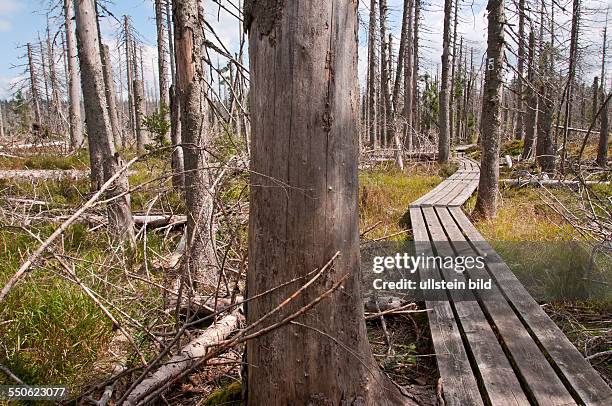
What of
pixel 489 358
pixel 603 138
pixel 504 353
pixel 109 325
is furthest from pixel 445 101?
pixel 109 325

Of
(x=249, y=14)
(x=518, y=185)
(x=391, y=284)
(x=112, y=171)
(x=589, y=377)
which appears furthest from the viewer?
(x=518, y=185)

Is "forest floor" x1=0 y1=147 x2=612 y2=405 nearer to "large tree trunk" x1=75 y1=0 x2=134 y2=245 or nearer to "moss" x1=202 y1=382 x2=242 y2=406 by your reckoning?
"moss" x1=202 y1=382 x2=242 y2=406

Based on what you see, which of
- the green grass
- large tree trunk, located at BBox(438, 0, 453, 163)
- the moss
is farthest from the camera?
large tree trunk, located at BBox(438, 0, 453, 163)

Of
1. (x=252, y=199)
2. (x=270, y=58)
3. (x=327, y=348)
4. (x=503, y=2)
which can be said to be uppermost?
(x=503, y=2)

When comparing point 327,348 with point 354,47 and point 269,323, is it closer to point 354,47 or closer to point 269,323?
point 269,323

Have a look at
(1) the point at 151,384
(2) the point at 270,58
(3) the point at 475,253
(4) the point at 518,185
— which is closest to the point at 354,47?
(2) the point at 270,58

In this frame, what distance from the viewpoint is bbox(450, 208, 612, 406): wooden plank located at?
2325 millimetres

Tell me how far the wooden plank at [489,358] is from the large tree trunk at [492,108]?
413 cm

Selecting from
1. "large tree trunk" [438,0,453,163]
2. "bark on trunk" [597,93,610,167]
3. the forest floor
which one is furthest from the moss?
"large tree trunk" [438,0,453,163]

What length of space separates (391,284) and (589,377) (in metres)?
2.19

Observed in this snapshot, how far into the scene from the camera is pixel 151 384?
2.26 m

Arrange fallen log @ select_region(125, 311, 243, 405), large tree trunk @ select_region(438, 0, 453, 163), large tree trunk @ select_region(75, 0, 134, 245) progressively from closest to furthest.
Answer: fallen log @ select_region(125, 311, 243, 405) → large tree trunk @ select_region(75, 0, 134, 245) → large tree trunk @ select_region(438, 0, 453, 163)

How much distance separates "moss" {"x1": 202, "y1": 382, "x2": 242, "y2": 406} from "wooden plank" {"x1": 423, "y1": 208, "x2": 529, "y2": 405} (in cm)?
148

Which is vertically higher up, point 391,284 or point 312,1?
point 312,1
